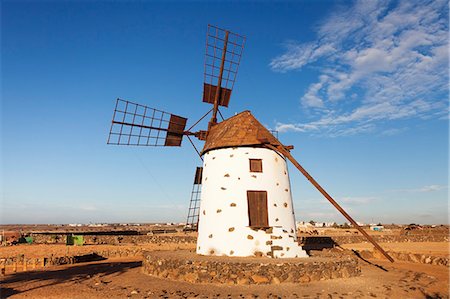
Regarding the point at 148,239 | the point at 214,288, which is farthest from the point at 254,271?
the point at 148,239

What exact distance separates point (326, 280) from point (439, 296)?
3.35 meters

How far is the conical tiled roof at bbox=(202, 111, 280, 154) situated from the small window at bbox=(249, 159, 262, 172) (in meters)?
0.77

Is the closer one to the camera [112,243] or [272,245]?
[272,245]

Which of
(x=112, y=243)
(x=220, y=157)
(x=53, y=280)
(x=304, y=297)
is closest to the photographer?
(x=304, y=297)

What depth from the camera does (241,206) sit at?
14008mm

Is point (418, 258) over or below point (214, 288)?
over

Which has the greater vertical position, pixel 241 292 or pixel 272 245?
pixel 272 245

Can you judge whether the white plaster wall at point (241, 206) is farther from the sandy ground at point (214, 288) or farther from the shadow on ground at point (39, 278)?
the shadow on ground at point (39, 278)

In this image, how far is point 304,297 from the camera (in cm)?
947

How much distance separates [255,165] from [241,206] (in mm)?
1938

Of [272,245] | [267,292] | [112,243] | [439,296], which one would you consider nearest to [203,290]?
[267,292]

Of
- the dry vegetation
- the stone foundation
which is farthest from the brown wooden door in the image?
the dry vegetation

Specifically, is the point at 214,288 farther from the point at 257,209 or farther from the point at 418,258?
the point at 418,258

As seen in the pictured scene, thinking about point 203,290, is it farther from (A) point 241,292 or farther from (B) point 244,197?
(B) point 244,197
